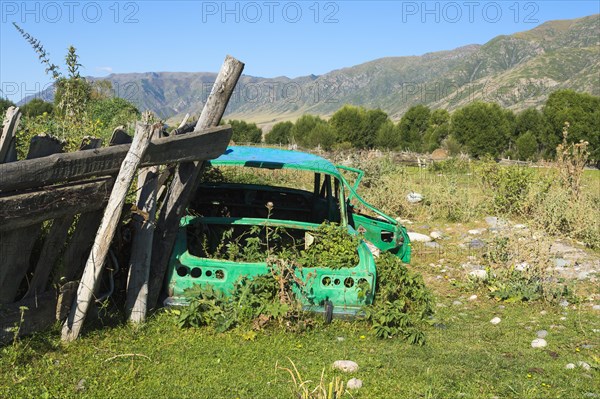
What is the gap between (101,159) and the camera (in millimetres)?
4426

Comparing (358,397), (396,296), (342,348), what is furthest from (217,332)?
(396,296)

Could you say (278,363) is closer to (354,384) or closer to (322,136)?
(354,384)

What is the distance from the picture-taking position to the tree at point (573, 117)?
1892 inches

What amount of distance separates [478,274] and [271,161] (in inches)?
134

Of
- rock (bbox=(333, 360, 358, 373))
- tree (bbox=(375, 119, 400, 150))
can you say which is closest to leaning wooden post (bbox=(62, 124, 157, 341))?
rock (bbox=(333, 360, 358, 373))

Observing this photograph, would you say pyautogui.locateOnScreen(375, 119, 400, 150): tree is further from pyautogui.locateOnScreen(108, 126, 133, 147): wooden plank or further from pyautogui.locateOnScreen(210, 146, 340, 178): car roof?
pyautogui.locateOnScreen(108, 126, 133, 147): wooden plank

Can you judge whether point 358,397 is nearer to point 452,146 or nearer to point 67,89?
point 67,89

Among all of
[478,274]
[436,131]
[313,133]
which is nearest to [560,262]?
[478,274]

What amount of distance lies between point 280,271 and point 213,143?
133 cm

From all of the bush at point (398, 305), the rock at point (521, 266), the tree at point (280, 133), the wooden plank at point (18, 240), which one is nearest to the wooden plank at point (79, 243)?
the wooden plank at point (18, 240)

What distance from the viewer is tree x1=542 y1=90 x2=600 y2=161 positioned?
4806cm

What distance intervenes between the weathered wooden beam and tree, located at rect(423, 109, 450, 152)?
49.1 metres

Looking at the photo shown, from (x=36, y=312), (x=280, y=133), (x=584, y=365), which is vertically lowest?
(x=280, y=133)

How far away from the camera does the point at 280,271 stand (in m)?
5.20
